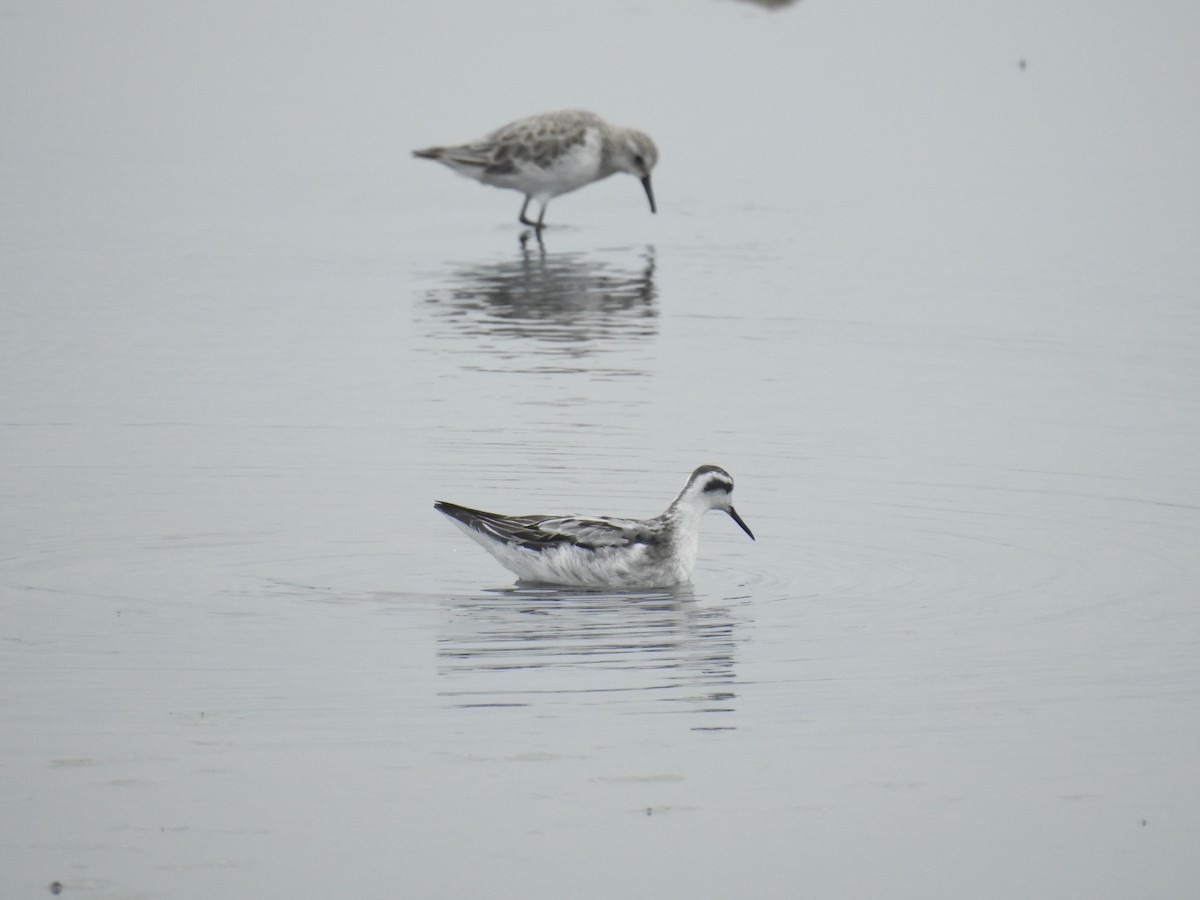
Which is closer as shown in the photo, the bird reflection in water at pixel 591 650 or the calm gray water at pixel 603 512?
the calm gray water at pixel 603 512

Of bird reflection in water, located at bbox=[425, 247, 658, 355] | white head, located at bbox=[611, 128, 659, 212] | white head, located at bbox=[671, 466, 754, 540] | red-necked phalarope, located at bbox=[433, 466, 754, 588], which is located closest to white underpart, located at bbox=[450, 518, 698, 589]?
red-necked phalarope, located at bbox=[433, 466, 754, 588]

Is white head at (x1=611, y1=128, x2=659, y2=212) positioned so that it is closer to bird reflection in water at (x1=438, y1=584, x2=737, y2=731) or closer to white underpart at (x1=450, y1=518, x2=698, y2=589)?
white underpart at (x1=450, y1=518, x2=698, y2=589)

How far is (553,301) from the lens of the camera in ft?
72.1

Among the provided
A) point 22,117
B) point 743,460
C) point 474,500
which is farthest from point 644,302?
point 22,117

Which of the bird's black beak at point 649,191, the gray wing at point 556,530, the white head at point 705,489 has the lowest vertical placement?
the gray wing at point 556,530

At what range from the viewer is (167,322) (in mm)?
20250

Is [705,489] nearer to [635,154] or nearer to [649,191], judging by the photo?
[635,154]

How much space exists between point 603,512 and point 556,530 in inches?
64.4

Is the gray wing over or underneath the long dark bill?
underneath

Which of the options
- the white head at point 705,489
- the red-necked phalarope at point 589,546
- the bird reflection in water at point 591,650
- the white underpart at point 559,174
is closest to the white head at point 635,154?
the white underpart at point 559,174

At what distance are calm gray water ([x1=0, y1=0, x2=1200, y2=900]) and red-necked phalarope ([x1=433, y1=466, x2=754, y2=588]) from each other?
219 millimetres

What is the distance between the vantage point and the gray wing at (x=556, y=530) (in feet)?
41.4

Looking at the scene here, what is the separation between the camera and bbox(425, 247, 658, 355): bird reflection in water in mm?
20281

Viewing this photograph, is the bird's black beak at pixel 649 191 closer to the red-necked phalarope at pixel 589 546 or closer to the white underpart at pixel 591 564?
the red-necked phalarope at pixel 589 546
